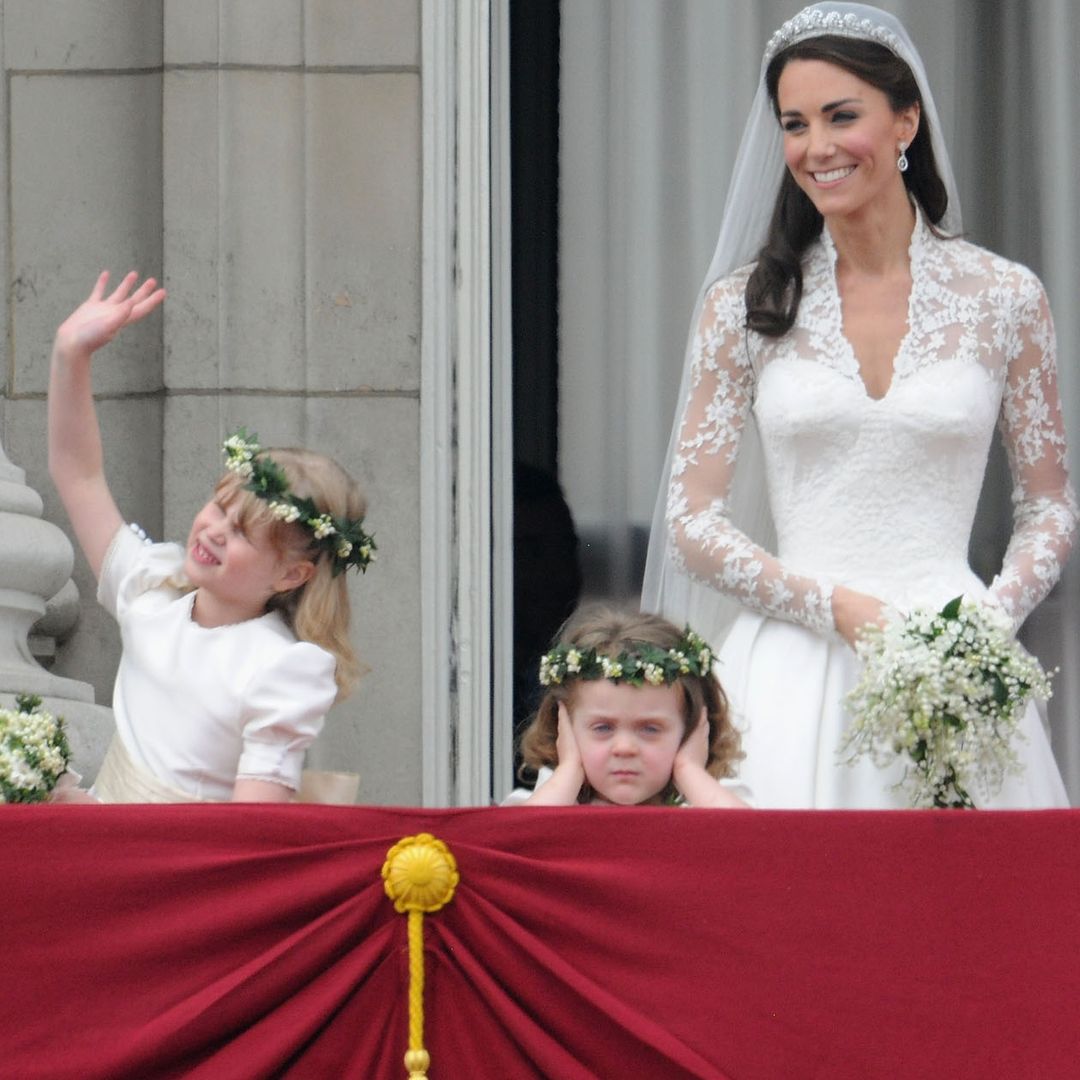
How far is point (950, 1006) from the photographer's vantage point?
3188 millimetres

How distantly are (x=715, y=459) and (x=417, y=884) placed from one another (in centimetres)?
129

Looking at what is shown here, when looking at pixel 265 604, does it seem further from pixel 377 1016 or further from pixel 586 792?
pixel 377 1016

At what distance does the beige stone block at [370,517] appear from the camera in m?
5.62

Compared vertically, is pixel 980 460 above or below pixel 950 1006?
above

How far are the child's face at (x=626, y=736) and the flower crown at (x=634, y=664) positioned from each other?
0.06 ft

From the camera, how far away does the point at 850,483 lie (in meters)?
4.20

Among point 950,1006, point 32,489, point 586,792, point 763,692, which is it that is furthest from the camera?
point 32,489

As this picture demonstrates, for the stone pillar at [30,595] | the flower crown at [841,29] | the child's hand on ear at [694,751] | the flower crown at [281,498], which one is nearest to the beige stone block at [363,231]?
the stone pillar at [30,595]

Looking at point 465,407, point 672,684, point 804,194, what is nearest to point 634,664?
point 672,684

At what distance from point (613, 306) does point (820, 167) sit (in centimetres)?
170

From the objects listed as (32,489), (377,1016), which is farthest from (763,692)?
(32,489)

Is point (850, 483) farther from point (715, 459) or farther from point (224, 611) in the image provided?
point (224, 611)

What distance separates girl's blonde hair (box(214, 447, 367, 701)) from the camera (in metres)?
3.92

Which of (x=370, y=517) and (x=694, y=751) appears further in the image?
(x=370, y=517)
